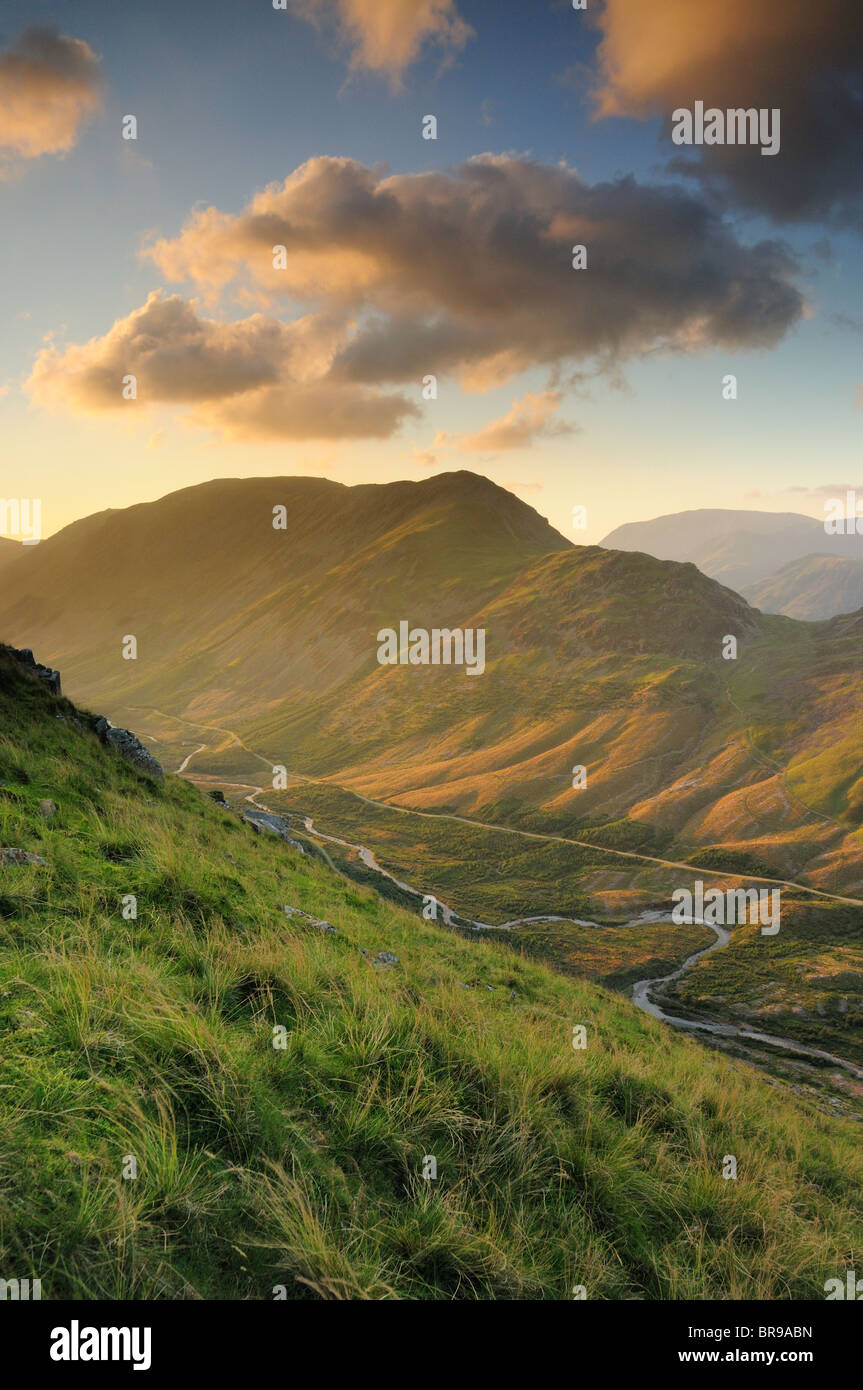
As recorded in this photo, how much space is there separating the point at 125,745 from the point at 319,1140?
21088mm

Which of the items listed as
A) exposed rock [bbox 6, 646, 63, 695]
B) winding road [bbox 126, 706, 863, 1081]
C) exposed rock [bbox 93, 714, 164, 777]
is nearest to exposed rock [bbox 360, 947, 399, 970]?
exposed rock [bbox 93, 714, 164, 777]

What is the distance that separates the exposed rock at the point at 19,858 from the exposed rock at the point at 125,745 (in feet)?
47.3

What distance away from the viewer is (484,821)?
123 metres

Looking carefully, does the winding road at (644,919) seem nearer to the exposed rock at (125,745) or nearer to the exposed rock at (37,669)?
the exposed rock at (125,745)

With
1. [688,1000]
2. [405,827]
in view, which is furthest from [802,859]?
[405,827]

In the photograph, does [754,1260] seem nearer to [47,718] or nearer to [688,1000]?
[47,718]

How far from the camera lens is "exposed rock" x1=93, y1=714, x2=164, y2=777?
21641mm

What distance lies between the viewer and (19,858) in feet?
24.7

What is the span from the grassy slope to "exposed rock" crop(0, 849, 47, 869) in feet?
0.70

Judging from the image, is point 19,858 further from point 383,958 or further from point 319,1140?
point 383,958

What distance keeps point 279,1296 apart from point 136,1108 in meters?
1.25
